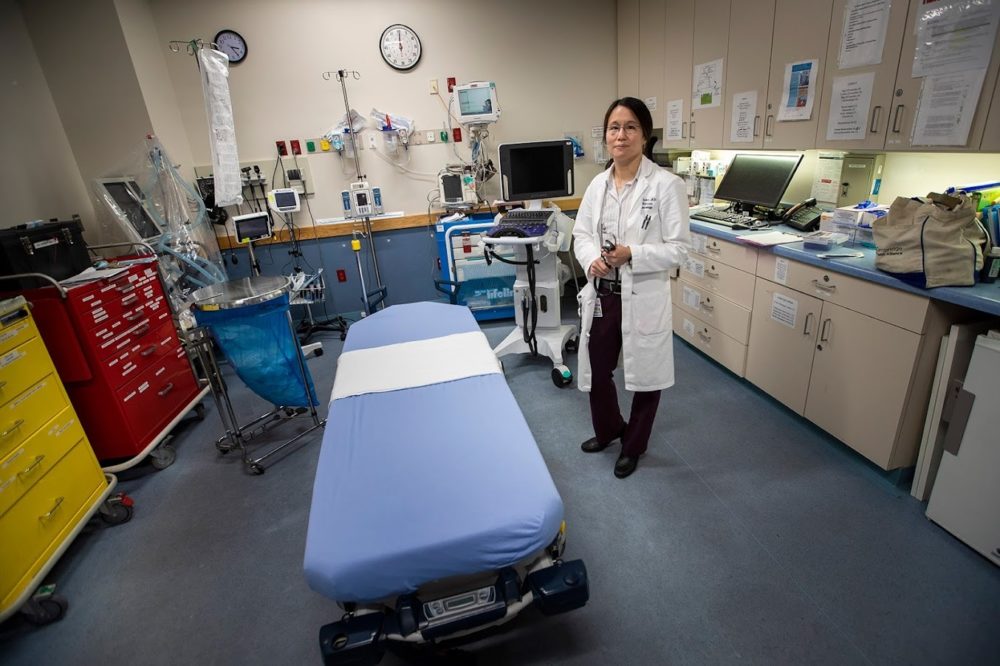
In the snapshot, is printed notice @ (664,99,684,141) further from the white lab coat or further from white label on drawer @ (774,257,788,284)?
the white lab coat

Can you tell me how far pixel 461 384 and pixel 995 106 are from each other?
2.13m

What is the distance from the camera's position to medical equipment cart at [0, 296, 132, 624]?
163cm

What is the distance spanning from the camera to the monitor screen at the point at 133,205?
9.49 feet

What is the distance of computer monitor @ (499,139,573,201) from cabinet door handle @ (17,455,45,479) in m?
2.62

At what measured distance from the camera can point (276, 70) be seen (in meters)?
3.74

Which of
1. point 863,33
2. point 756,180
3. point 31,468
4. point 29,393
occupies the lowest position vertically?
point 31,468

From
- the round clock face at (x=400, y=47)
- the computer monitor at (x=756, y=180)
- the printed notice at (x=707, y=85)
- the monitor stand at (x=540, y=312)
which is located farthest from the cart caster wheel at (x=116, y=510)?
the printed notice at (x=707, y=85)

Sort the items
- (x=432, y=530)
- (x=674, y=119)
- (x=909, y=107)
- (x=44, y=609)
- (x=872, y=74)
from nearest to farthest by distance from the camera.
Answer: (x=432, y=530), (x=44, y=609), (x=909, y=107), (x=872, y=74), (x=674, y=119)

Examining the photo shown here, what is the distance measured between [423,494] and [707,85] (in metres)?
3.17

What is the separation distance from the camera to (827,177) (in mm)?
2605

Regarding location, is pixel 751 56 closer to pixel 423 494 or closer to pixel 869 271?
pixel 869 271

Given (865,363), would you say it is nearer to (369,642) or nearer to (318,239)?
(369,642)

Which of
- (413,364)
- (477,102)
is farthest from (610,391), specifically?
(477,102)

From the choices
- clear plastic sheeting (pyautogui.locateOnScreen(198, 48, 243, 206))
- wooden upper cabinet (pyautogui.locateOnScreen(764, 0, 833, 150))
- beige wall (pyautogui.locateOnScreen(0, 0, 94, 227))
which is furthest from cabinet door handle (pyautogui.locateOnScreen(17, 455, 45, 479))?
wooden upper cabinet (pyautogui.locateOnScreen(764, 0, 833, 150))
